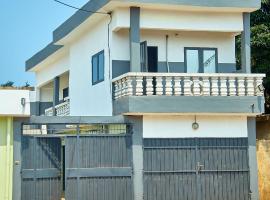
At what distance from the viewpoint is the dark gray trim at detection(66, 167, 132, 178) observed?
14.3 metres

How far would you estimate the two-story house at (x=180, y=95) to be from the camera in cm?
1490

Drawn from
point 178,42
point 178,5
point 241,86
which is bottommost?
point 241,86

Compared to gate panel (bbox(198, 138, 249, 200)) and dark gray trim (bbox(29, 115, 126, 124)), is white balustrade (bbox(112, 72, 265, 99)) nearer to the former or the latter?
dark gray trim (bbox(29, 115, 126, 124))

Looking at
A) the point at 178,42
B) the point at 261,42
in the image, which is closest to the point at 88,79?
the point at 178,42

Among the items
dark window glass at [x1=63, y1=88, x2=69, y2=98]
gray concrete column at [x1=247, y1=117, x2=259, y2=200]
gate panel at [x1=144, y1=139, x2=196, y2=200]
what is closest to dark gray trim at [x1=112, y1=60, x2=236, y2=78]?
gate panel at [x1=144, y1=139, x2=196, y2=200]

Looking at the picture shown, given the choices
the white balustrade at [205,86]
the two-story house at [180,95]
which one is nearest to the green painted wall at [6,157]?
the two-story house at [180,95]

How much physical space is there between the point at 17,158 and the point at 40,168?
668mm

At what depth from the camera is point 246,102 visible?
1541 cm

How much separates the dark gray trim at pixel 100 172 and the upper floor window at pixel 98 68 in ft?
12.2

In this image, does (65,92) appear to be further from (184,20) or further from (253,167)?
(253,167)

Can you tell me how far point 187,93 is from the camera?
15188 mm

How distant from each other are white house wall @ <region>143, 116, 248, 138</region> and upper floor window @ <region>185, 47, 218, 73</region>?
214 cm

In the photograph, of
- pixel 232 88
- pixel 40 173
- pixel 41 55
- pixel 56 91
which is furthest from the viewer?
pixel 41 55

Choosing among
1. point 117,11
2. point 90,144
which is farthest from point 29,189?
point 117,11
